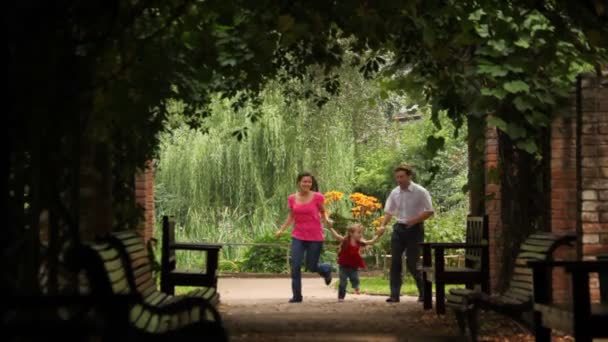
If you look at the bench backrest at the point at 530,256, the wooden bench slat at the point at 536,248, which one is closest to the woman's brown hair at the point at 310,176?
the bench backrest at the point at 530,256

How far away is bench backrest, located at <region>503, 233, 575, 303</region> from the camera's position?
331 inches

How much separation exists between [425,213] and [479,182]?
1351mm

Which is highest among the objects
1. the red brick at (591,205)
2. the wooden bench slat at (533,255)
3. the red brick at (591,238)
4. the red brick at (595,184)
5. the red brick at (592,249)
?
the red brick at (595,184)

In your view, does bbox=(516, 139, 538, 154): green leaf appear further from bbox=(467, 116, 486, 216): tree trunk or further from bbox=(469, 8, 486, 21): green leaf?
bbox=(469, 8, 486, 21): green leaf

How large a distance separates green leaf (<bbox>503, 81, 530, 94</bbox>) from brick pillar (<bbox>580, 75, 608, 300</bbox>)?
2.64 feet

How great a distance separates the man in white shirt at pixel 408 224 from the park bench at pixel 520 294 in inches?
174

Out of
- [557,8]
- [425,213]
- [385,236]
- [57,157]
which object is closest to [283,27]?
[557,8]

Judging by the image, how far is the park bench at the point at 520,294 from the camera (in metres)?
8.39

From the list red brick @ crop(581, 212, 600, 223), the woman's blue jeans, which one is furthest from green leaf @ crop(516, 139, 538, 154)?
the woman's blue jeans

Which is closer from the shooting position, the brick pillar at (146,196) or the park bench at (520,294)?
the park bench at (520,294)

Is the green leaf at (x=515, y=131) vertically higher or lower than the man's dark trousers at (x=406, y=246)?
higher

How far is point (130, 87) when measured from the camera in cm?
847

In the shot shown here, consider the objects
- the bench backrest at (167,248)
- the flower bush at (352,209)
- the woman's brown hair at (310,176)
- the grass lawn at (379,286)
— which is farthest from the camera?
the flower bush at (352,209)

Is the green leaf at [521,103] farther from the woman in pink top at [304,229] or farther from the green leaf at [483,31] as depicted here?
the woman in pink top at [304,229]
